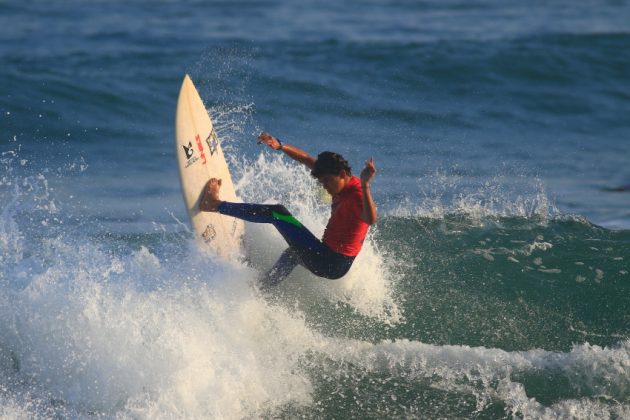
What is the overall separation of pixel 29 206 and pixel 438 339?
5.16m

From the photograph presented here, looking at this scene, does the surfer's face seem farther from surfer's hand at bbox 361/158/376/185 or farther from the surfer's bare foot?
the surfer's bare foot

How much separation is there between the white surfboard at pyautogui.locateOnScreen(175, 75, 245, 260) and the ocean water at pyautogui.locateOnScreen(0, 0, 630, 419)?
21cm

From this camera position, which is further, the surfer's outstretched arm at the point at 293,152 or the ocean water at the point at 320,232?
the surfer's outstretched arm at the point at 293,152

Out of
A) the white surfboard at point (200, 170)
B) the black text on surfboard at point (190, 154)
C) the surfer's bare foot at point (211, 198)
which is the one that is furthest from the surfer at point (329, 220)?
the black text on surfboard at point (190, 154)

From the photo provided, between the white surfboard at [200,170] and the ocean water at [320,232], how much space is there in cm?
21

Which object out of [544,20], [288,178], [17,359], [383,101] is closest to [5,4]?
[383,101]

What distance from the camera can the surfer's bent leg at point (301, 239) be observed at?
662 centimetres

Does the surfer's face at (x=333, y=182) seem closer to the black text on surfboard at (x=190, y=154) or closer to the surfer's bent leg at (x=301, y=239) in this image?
the surfer's bent leg at (x=301, y=239)

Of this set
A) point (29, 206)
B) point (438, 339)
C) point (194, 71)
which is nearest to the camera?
point (438, 339)

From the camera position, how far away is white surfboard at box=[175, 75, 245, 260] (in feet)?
23.0

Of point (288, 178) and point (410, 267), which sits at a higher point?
point (288, 178)

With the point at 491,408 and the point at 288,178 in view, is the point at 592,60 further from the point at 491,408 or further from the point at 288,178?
the point at 491,408

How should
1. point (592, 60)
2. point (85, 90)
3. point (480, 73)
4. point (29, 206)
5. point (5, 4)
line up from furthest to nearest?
point (5, 4)
point (592, 60)
point (480, 73)
point (85, 90)
point (29, 206)

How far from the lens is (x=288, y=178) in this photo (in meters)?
8.92
